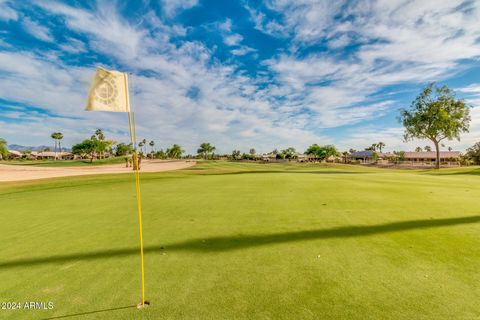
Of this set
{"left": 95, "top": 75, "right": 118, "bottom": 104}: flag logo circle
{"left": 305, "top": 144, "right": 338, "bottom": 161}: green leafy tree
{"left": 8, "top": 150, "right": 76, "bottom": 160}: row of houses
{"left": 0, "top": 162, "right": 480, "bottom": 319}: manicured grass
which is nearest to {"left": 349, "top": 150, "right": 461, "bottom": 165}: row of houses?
{"left": 305, "top": 144, "right": 338, "bottom": 161}: green leafy tree

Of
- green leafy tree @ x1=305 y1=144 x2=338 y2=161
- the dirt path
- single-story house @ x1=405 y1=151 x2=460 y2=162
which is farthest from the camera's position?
green leafy tree @ x1=305 y1=144 x2=338 y2=161

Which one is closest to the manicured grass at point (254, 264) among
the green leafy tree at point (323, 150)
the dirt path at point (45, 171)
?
the dirt path at point (45, 171)

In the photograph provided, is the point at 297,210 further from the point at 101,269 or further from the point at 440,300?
the point at 101,269

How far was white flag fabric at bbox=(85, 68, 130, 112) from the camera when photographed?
3412mm

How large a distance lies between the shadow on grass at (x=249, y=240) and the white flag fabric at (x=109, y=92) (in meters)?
2.54

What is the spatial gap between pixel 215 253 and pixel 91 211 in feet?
18.3

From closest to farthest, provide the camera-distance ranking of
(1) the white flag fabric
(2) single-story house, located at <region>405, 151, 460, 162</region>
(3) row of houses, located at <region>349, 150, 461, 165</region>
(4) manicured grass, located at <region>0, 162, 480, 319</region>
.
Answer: (4) manicured grass, located at <region>0, 162, 480, 319</region> < (1) the white flag fabric < (3) row of houses, located at <region>349, 150, 461, 165</region> < (2) single-story house, located at <region>405, 151, 460, 162</region>

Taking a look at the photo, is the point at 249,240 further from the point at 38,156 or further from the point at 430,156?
the point at 38,156

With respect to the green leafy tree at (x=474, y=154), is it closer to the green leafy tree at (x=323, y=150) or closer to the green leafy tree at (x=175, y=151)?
the green leafy tree at (x=323, y=150)

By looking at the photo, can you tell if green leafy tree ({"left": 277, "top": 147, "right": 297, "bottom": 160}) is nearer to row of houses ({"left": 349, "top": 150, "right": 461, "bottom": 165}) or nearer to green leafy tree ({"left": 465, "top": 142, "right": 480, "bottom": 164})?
row of houses ({"left": 349, "top": 150, "right": 461, "bottom": 165})

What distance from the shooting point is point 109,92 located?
3.47 m

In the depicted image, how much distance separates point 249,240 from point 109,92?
3.54 metres

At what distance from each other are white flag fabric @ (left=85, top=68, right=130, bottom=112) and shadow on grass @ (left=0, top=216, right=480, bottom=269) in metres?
2.54

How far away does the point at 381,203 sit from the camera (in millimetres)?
7695
